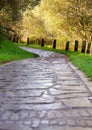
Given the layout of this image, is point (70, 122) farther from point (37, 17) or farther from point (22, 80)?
point (37, 17)

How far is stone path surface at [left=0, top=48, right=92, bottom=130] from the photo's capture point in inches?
237

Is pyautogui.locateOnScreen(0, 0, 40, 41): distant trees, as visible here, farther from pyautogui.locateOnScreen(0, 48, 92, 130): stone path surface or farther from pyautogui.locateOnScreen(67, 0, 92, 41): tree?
pyautogui.locateOnScreen(0, 48, 92, 130): stone path surface

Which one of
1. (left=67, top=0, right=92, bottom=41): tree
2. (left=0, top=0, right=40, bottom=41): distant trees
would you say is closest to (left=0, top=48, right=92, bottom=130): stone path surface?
(left=0, top=0, right=40, bottom=41): distant trees

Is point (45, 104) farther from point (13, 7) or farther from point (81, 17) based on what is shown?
point (81, 17)

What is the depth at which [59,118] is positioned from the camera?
6.36 meters

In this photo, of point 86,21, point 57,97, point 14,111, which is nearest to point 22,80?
point 57,97

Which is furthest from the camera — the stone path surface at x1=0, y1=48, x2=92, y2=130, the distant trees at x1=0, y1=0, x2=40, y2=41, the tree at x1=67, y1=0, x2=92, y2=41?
the tree at x1=67, y1=0, x2=92, y2=41

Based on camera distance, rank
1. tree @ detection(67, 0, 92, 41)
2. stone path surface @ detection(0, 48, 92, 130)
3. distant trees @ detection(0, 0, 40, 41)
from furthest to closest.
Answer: tree @ detection(67, 0, 92, 41) → distant trees @ detection(0, 0, 40, 41) → stone path surface @ detection(0, 48, 92, 130)

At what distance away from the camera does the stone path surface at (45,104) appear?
6031 millimetres

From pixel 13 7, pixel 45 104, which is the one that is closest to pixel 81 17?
pixel 13 7

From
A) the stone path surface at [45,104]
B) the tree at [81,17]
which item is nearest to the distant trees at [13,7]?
the tree at [81,17]

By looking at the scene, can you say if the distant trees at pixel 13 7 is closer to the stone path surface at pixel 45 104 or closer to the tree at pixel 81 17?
the tree at pixel 81 17

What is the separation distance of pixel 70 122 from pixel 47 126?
0.45m

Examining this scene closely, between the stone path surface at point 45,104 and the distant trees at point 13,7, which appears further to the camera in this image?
the distant trees at point 13,7
